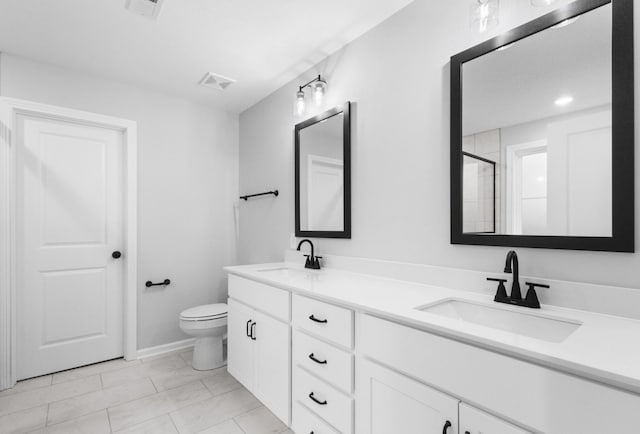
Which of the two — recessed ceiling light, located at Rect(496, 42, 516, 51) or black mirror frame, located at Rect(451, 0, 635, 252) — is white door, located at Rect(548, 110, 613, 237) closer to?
black mirror frame, located at Rect(451, 0, 635, 252)

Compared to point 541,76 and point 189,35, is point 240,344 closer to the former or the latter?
point 189,35

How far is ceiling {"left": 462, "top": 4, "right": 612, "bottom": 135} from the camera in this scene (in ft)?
3.90

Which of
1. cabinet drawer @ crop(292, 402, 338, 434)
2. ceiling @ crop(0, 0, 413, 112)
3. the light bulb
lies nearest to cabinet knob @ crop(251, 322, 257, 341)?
cabinet drawer @ crop(292, 402, 338, 434)

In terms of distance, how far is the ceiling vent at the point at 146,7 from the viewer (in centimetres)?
179

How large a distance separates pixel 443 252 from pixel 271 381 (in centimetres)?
126

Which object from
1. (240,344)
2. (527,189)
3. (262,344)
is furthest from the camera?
(240,344)

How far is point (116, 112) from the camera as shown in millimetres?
2779

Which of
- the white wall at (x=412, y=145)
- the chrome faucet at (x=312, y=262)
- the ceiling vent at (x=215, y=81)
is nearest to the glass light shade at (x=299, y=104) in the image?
the white wall at (x=412, y=145)

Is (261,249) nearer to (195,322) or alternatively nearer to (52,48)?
(195,322)

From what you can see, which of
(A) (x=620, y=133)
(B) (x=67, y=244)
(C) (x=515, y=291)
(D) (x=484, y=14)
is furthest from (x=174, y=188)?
(A) (x=620, y=133)

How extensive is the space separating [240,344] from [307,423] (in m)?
0.83

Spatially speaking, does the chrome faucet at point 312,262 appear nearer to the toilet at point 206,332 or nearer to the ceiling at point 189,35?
the toilet at point 206,332

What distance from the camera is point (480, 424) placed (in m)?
0.95

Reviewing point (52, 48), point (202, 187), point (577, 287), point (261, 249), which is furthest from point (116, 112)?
point (577, 287)
